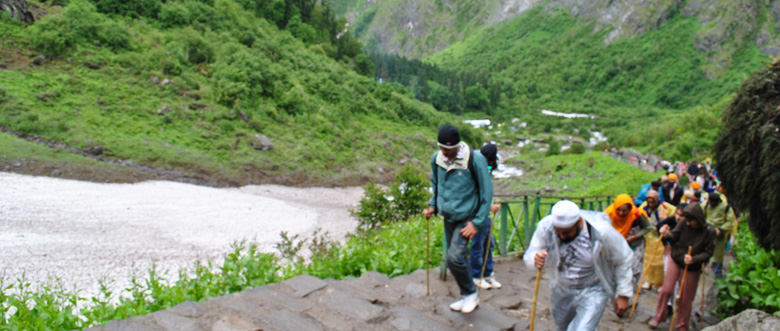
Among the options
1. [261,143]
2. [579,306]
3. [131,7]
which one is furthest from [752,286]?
[131,7]

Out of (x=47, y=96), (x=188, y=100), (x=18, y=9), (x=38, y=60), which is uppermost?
(x=18, y=9)

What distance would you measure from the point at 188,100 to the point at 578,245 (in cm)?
2776

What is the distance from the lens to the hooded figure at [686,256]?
4777 mm

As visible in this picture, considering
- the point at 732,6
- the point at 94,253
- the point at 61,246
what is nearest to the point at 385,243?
the point at 94,253

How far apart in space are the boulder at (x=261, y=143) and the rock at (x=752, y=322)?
24919 mm

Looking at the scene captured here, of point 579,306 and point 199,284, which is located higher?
point 579,306

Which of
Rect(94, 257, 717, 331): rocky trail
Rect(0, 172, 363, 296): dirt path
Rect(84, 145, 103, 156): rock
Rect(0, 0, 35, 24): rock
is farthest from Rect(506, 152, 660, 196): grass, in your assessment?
Rect(0, 0, 35, 24): rock

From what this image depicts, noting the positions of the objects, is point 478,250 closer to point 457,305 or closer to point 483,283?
point 483,283

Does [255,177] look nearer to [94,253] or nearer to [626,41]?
[94,253]

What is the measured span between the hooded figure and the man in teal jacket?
96.4 inches

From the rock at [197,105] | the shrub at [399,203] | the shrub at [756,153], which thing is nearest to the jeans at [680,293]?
the shrub at [756,153]

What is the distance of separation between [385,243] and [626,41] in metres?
128

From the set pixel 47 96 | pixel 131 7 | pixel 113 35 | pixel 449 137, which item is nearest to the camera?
pixel 449 137

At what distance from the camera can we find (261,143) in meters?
26.9
